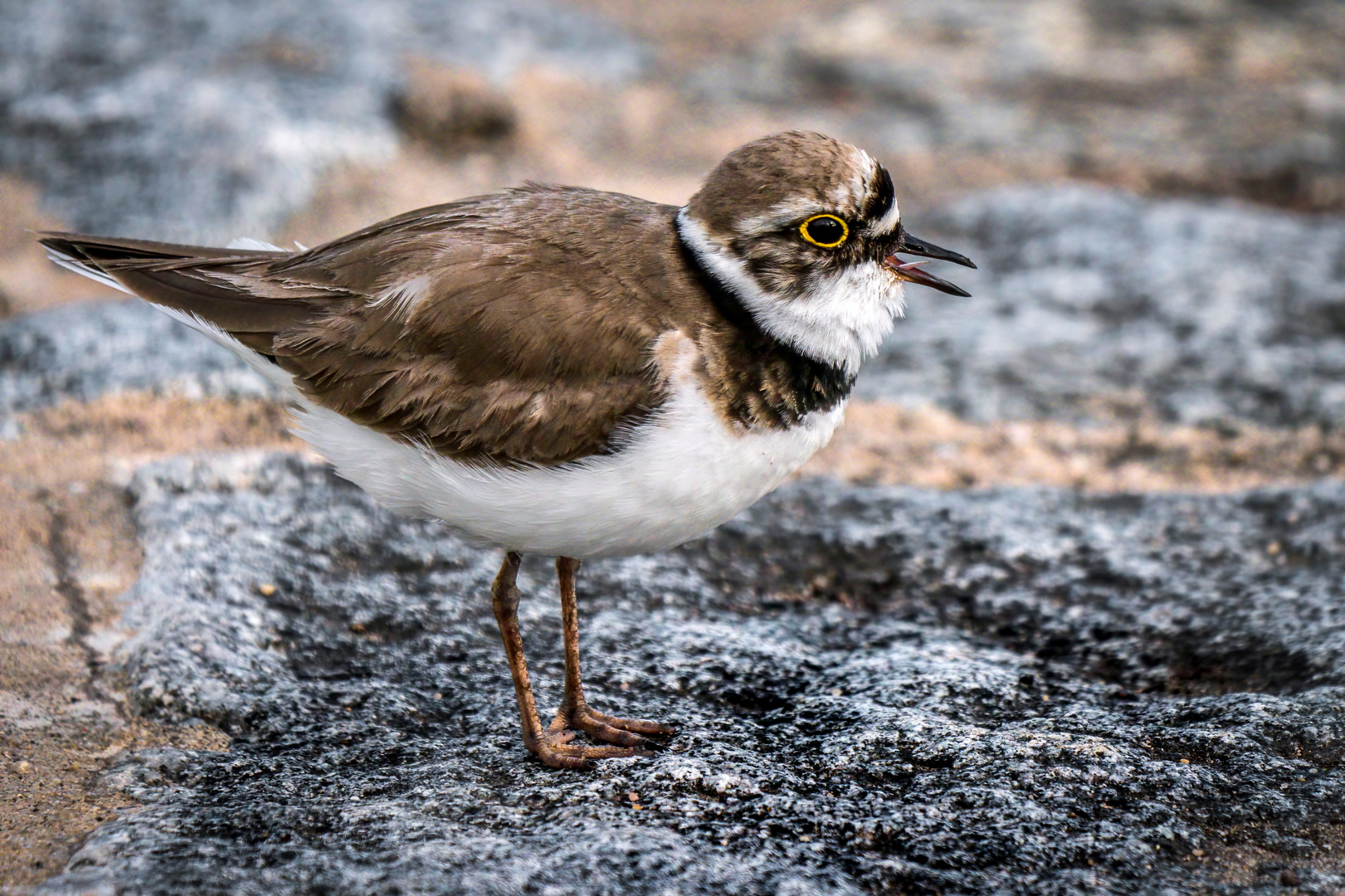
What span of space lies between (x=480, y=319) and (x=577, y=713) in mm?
1355

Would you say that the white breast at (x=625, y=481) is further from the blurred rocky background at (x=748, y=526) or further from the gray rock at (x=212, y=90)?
the gray rock at (x=212, y=90)

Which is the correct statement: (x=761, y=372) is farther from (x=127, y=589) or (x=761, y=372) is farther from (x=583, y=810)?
(x=127, y=589)

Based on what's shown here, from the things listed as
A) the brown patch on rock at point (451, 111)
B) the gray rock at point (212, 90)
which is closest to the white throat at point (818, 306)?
the gray rock at point (212, 90)

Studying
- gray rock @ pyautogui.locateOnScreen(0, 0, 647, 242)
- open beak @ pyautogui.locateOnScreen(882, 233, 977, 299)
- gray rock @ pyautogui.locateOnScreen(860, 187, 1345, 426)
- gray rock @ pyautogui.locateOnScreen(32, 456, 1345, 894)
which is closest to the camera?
gray rock @ pyautogui.locateOnScreen(32, 456, 1345, 894)

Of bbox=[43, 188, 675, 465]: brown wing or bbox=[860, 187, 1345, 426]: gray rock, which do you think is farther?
bbox=[860, 187, 1345, 426]: gray rock

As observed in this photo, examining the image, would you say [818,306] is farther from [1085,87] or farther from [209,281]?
[1085,87]

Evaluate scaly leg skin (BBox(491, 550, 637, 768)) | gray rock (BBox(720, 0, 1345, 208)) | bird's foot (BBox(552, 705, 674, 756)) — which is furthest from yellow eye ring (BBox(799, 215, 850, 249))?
gray rock (BBox(720, 0, 1345, 208))

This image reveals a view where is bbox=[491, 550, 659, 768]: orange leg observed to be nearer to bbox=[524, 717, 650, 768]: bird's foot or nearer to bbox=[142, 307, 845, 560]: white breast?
bbox=[524, 717, 650, 768]: bird's foot

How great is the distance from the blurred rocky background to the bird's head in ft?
4.26

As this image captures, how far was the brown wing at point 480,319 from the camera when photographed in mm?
3877

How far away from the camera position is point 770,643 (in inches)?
184

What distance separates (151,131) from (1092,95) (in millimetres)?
6485

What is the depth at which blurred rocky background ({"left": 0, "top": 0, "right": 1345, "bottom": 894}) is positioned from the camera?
3.58 meters

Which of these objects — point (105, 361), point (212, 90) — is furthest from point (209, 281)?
point (212, 90)
